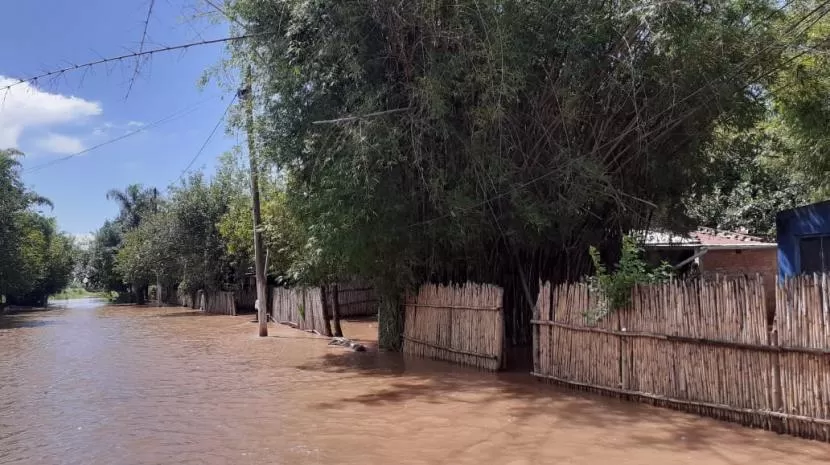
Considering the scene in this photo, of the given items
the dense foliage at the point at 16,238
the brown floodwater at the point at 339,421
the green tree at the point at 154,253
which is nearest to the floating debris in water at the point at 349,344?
the brown floodwater at the point at 339,421

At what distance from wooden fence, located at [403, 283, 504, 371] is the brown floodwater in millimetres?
362

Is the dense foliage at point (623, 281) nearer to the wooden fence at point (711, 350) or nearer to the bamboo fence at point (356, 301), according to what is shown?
the wooden fence at point (711, 350)

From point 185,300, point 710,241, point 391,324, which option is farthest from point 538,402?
point 185,300

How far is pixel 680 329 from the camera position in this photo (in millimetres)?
6582

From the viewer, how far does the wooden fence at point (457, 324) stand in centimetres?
934

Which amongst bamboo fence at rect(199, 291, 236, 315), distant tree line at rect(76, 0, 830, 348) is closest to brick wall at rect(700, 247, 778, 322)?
distant tree line at rect(76, 0, 830, 348)

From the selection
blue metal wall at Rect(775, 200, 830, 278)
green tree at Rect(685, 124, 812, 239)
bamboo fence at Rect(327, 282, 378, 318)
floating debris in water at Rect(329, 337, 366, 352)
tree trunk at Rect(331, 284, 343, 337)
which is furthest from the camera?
bamboo fence at Rect(327, 282, 378, 318)

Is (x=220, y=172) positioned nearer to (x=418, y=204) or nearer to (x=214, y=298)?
(x=214, y=298)

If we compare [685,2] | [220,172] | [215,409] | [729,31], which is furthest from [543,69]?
[220,172]

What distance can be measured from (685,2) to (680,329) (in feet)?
14.5

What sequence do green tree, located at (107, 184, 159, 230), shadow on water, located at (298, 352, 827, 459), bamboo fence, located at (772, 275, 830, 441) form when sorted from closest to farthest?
1. bamboo fence, located at (772, 275, 830, 441)
2. shadow on water, located at (298, 352, 827, 459)
3. green tree, located at (107, 184, 159, 230)

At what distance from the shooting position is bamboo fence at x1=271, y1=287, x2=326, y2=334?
52.3 ft

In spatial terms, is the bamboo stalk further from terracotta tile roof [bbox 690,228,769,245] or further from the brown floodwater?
terracotta tile roof [bbox 690,228,769,245]

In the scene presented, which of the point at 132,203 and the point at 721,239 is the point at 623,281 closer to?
the point at 721,239
